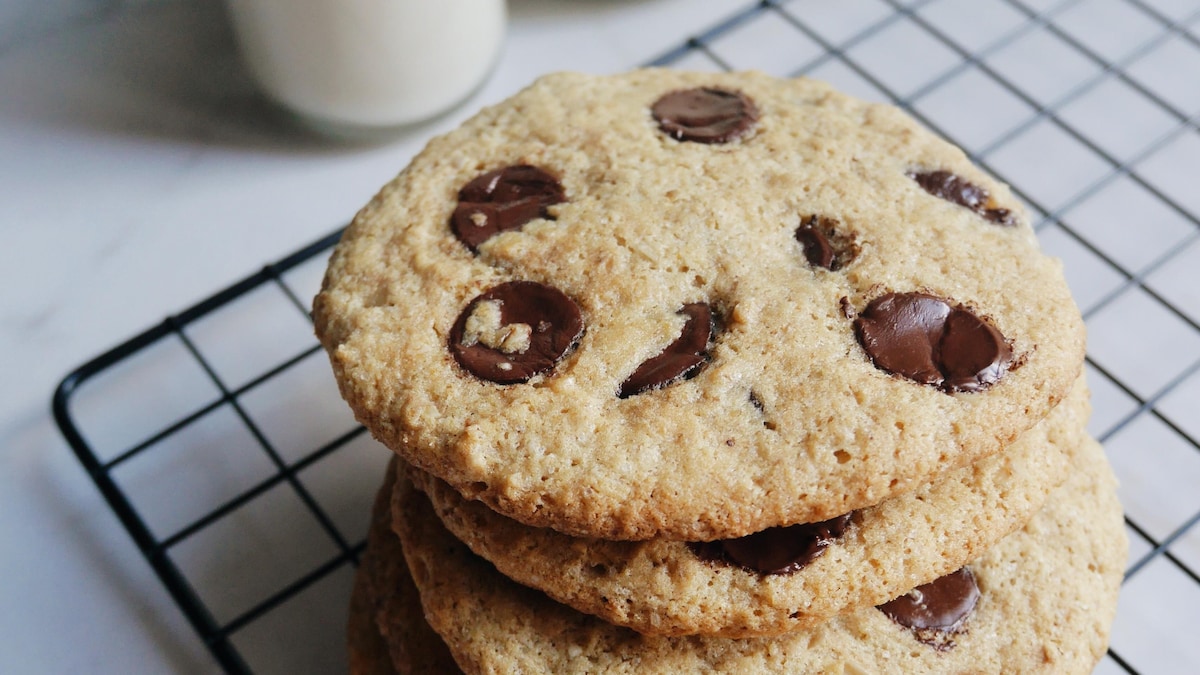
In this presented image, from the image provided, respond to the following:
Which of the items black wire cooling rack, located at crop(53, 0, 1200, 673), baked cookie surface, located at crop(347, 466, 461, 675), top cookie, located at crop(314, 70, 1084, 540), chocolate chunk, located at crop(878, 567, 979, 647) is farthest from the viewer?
black wire cooling rack, located at crop(53, 0, 1200, 673)

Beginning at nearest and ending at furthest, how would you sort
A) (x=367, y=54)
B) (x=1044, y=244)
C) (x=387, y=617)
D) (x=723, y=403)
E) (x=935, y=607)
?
(x=723, y=403), (x=935, y=607), (x=387, y=617), (x=367, y=54), (x=1044, y=244)

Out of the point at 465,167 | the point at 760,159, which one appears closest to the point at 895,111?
the point at 760,159

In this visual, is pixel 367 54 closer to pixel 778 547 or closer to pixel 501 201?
pixel 501 201

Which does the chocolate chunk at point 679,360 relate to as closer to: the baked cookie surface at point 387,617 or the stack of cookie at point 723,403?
the stack of cookie at point 723,403

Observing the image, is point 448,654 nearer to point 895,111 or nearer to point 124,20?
point 895,111

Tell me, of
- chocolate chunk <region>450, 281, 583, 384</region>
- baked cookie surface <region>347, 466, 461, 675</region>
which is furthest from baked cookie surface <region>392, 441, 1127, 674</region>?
chocolate chunk <region>450, 281, 583, 384</region>

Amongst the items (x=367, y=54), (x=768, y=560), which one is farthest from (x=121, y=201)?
(x=768, y=560)

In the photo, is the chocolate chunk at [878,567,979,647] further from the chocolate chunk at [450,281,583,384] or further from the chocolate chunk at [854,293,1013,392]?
the chocolate chunk at [450,281,583,384]
